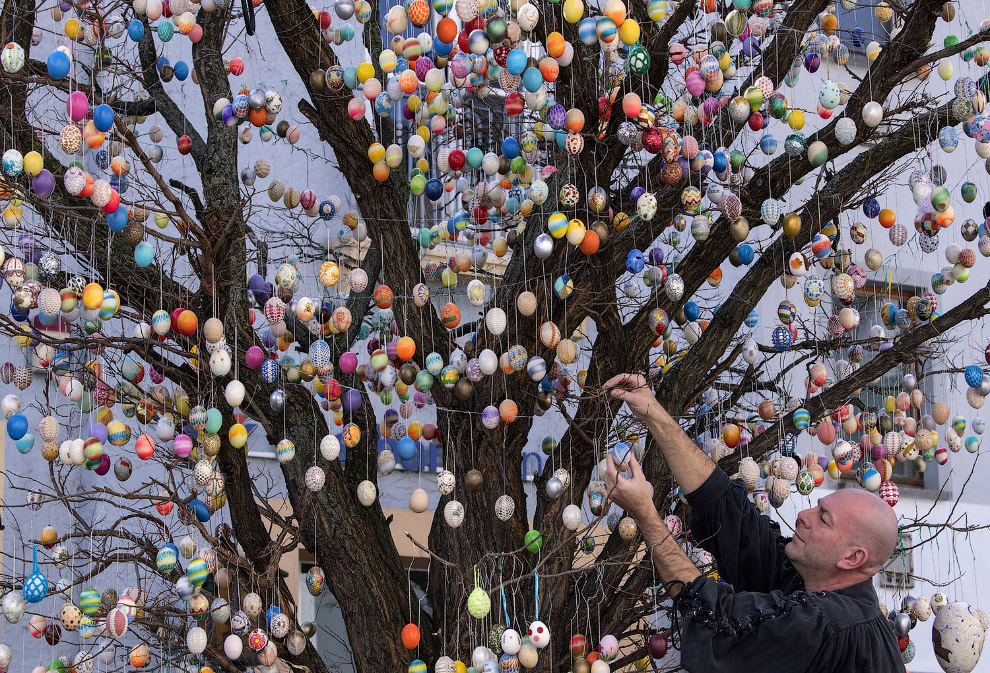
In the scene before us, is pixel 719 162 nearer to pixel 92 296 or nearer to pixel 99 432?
pixel 92 296

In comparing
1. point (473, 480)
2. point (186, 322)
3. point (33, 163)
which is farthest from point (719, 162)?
point (33, 163)

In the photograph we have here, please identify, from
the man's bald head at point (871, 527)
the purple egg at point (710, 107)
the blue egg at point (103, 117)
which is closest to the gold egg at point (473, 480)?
the man's bald head at point (871, 527)

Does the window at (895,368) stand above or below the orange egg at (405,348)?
above

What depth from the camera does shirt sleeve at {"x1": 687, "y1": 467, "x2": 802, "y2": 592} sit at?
3.60m

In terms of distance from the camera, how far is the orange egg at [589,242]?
452 centimetres

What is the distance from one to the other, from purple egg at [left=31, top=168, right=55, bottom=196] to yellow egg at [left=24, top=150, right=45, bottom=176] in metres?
0.02

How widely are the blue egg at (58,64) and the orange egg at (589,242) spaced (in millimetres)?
2052

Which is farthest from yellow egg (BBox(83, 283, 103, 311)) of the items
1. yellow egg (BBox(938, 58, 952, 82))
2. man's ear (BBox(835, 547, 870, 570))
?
yellow egg (BBox(938, 58, 952, 82))

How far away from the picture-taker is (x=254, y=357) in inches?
177

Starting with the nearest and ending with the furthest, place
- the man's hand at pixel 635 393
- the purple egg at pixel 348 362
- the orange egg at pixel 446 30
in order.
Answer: the man's hand at pixel 635 393
the orange egg at pixel 446 30
the purple egg at pixel 348 362

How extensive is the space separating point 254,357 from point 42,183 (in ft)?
3.41

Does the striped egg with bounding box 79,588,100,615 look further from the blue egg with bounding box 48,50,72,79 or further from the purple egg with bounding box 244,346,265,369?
the blue egg with bounding box 48,50,72,79

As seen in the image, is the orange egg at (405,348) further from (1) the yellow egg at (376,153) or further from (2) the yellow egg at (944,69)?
(2) the yellow egg at (944,69)

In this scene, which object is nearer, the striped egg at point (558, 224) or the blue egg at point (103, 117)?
the blue egg at point (103, 117)
